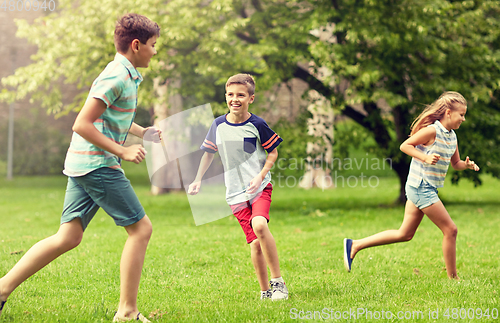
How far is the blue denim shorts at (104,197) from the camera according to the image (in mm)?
3105

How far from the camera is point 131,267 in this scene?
3.19 metres

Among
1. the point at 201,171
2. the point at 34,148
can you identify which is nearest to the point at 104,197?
the point at 201,171

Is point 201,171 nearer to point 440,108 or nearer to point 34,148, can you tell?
point 440,108

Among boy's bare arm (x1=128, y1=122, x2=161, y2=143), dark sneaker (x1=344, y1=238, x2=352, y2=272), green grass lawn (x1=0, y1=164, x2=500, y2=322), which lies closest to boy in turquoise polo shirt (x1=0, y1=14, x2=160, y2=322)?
boy's bare arm (x1=128, y1=122, x2=161, y2=143)

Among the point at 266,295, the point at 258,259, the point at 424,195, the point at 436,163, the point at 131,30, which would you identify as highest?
the point at 131,30

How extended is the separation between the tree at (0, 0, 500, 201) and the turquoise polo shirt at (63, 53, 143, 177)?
654 centimetres

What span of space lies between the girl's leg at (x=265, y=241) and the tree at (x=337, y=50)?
6002 millimetres

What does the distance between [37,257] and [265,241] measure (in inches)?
64.0

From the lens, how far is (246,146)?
3941mm

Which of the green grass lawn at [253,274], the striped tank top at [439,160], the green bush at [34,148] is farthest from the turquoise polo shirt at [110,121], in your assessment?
the green bush at [34,148]

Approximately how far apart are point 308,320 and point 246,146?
1.40 m

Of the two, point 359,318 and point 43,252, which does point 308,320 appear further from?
point 43,252

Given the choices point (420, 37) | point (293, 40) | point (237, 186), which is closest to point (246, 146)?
point (237, 186)

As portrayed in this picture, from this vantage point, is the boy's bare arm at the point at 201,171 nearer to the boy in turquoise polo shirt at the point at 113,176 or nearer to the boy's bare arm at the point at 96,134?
the boy in turquoise polo shirt at the point at 113,176
